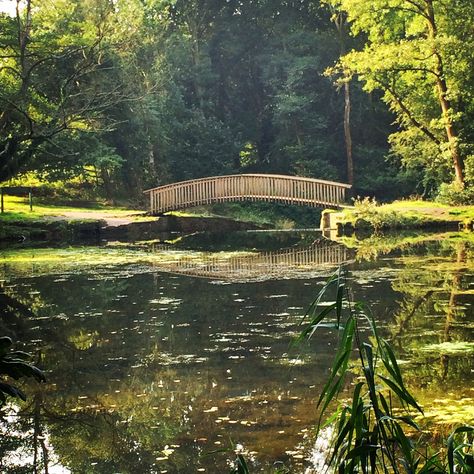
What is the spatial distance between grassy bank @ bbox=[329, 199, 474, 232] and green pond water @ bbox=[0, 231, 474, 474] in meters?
8.34

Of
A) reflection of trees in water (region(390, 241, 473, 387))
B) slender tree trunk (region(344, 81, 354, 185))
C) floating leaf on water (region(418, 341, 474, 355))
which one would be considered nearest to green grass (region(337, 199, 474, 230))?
reflection of trees in water (region(390, 241, 473, 387))

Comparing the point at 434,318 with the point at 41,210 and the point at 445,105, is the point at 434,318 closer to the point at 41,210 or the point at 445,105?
the point at 445,105

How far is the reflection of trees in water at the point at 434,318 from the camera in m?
7.00

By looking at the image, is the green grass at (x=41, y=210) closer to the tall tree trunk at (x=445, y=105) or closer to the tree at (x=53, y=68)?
the tree at (x=53, y=68)

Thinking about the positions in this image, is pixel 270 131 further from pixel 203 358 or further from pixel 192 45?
pixel 203 358

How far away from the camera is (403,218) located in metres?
25.5

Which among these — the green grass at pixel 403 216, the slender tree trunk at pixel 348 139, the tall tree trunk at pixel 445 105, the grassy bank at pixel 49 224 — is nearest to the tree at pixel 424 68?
the tall tree trunk at pixel 445 105

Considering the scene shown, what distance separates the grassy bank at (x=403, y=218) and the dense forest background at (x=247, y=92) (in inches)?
61.4

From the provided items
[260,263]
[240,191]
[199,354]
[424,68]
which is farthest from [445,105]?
[199,354]

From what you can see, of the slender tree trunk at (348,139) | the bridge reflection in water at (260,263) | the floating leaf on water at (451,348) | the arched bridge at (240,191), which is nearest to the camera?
the floating leaf on water at (451,348)

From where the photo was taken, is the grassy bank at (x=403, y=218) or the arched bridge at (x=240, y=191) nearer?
the grassy bank at (x=403, y=218)

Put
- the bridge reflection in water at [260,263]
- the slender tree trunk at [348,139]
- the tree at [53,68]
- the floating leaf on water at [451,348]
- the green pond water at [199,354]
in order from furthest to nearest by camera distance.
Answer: the slender tree trunk at [348,139] → the tree at [53,68] → the bridge reflection in water at [260,263] → the floating leaf on water at [451,348] → the green pond water at [199,354]

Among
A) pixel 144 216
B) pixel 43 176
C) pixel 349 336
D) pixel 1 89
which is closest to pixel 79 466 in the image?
pixel 349 336

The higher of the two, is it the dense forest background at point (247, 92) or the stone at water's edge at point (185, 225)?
the dense forest background at point (247, 92)
